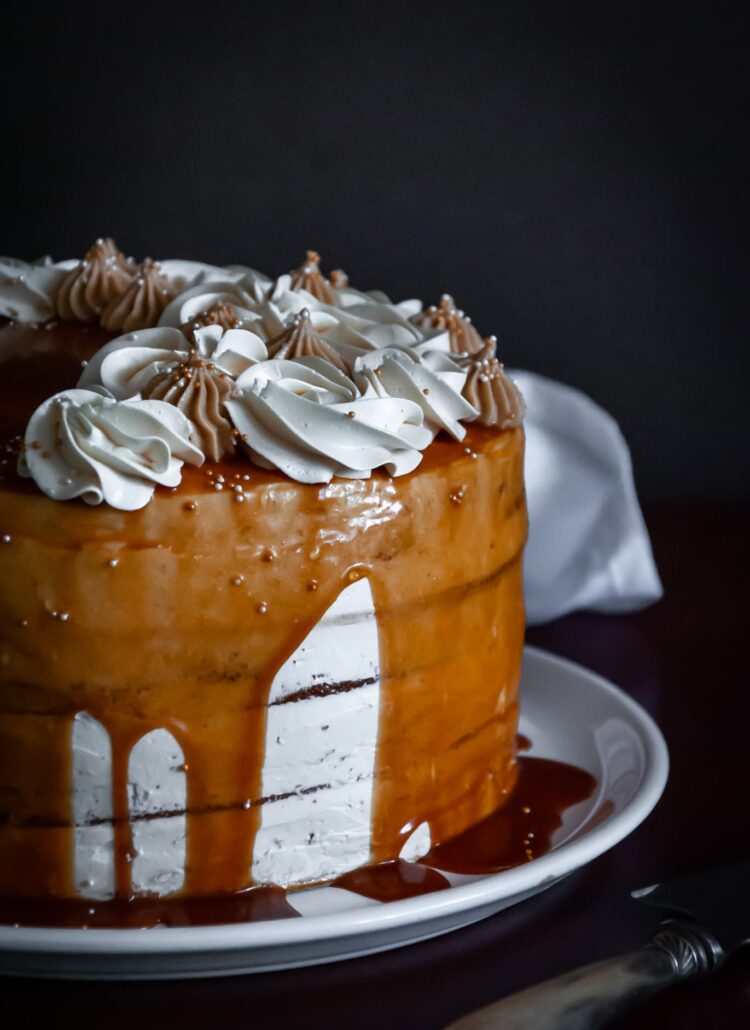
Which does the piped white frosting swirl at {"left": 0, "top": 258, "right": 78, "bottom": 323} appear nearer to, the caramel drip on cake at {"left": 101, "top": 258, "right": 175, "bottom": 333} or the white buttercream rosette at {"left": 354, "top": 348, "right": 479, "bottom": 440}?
the caramel drip on cake at {"left": 101, "top": 258, "right": 175, "bottom": 333}

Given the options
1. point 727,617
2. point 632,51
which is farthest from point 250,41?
point 727,617

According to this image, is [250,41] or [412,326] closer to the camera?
[412,326]

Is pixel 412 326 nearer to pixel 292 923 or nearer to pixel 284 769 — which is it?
pixel 284 769

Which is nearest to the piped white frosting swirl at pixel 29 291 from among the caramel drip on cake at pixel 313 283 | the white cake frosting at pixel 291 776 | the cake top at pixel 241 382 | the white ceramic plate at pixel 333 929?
the cake top at pixel 241 382

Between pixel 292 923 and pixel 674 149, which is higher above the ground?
pixel 674 149

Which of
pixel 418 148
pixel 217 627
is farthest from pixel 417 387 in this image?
pixel 418 148

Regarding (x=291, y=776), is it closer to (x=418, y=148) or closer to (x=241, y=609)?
(x=241, y=609)
